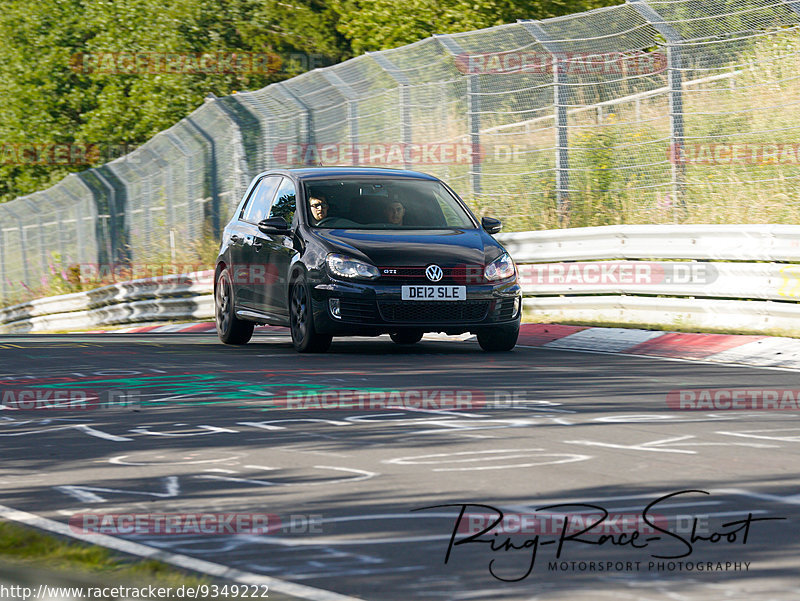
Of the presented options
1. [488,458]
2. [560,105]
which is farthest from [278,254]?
[488,458]

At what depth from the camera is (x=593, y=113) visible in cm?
1822

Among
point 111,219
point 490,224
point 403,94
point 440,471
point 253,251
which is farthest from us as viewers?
point 111,219

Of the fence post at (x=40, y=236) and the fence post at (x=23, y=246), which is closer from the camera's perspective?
the fence post at (x=40, y=236)

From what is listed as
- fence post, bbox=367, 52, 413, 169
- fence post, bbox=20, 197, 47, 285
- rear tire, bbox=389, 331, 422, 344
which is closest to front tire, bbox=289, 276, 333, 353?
rear tire, bbox=389, 331, 422, 344

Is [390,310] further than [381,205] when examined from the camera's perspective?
No

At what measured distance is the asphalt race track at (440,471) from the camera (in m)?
4.97

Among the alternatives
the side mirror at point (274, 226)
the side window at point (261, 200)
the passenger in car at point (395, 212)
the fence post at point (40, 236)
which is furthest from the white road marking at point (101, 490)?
the fence post at point (40, 236)

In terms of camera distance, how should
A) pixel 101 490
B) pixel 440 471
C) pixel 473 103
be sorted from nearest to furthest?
pixel 101 490 → pixel 440 471 → pixel 473 103

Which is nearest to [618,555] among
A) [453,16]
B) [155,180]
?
[155,180]

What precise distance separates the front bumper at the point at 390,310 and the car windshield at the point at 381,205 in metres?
1.06

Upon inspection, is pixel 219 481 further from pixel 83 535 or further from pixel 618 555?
pixel 618 555

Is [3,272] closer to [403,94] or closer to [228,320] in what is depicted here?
[403,94]

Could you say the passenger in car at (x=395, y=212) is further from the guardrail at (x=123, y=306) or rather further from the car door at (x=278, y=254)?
the guardrail at (x=123, y=306)

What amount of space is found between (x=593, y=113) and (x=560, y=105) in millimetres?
861
